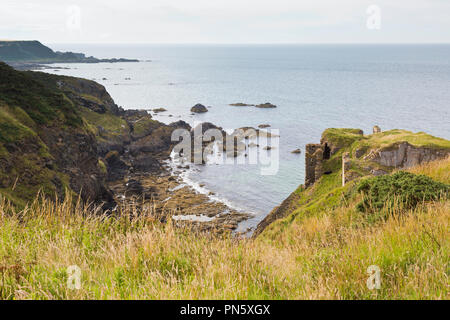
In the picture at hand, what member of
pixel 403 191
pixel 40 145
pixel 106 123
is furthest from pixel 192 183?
pixel 403 191

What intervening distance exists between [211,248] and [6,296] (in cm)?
302

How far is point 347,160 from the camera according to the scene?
30844mm

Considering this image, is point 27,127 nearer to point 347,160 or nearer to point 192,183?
point 192,183

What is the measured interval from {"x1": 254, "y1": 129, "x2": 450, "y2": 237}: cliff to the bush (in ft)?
39.4

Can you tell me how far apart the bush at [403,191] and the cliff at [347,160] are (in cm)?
1202

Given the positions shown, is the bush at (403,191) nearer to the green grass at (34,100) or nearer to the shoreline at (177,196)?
the shoreline at (177,196)

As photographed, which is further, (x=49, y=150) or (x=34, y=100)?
(x=34, y=100)

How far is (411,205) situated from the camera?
422 inches

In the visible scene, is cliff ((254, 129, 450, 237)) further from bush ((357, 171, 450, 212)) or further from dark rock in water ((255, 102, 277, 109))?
dark rock in water ((255, 102, 277, 109))

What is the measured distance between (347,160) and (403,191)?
2033 centimetres

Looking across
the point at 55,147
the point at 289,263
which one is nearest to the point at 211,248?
the point at 289,263

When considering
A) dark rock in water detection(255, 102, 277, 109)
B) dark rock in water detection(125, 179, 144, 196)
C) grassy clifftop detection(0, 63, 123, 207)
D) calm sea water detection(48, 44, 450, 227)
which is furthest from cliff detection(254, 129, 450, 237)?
dark rock in water detection(255, 102, 277, 109)
